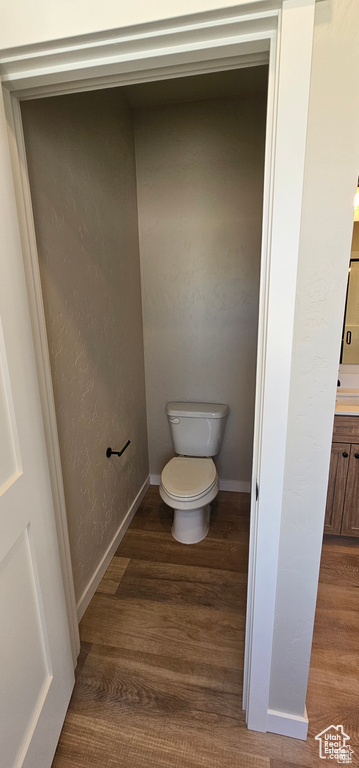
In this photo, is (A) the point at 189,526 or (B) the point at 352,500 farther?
(A) the point at 189,526

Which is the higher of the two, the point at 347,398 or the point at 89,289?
the point at 89,289

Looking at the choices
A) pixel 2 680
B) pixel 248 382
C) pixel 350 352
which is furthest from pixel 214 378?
pixel 2 680

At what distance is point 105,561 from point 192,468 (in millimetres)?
688

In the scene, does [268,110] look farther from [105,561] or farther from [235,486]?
[235,486]

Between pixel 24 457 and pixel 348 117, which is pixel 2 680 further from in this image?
pixel 348 117

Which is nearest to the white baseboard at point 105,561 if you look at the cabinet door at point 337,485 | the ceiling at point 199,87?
the cabinet door at point 337,485

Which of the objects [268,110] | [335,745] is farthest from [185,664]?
[268,110]

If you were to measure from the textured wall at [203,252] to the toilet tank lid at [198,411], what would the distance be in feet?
0.43

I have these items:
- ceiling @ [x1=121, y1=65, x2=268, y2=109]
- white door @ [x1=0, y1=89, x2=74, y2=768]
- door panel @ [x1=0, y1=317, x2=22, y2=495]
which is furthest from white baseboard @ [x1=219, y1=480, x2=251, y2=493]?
ceiling @ [x1=121, y1=65, x2=268, y2=109]

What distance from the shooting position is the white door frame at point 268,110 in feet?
2.40

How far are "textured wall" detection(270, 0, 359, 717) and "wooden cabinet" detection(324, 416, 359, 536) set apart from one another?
0.96 metres

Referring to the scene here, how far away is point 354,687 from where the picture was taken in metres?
1.33

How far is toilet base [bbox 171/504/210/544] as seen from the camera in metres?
2.05

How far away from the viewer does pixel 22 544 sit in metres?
0.95
